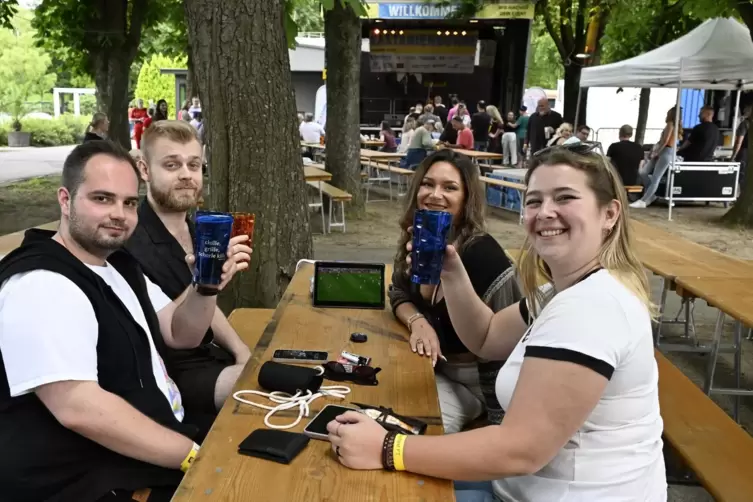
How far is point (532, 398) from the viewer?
1.48 meters

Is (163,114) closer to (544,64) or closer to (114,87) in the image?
(114,87)

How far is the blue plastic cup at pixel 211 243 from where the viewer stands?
6.03 feet

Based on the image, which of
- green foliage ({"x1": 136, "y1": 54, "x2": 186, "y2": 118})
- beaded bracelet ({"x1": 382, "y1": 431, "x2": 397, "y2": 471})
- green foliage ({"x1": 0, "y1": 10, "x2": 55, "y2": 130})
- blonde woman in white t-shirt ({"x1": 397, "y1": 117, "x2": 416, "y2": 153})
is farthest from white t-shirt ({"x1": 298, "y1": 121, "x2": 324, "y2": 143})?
green foliage ({"x1": 136, "y1": 54, "x2": 186, "y2": 118})

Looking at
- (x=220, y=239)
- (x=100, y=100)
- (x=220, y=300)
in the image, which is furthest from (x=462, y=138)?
(x=220, y=239)

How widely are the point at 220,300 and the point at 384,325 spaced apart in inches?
73.8

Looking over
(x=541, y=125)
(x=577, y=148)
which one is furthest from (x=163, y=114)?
(x=577, y=148)

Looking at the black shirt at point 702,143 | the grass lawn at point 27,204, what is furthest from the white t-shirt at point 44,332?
the black shirt at point 702,143

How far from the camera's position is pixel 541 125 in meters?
14.6

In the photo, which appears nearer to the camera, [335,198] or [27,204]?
[335,198]

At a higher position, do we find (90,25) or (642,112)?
(90,25)

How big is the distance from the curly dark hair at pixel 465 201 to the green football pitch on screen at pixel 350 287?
14cm

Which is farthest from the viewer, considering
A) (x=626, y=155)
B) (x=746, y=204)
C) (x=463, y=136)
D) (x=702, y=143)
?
(x=463, y=136)

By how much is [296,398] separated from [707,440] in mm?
1713

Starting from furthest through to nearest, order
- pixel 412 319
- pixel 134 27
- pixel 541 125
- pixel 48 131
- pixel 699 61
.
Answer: pixel 48 131
pixel 541 125
pixel 134 27
pixel 699 61
pixel 412 319
